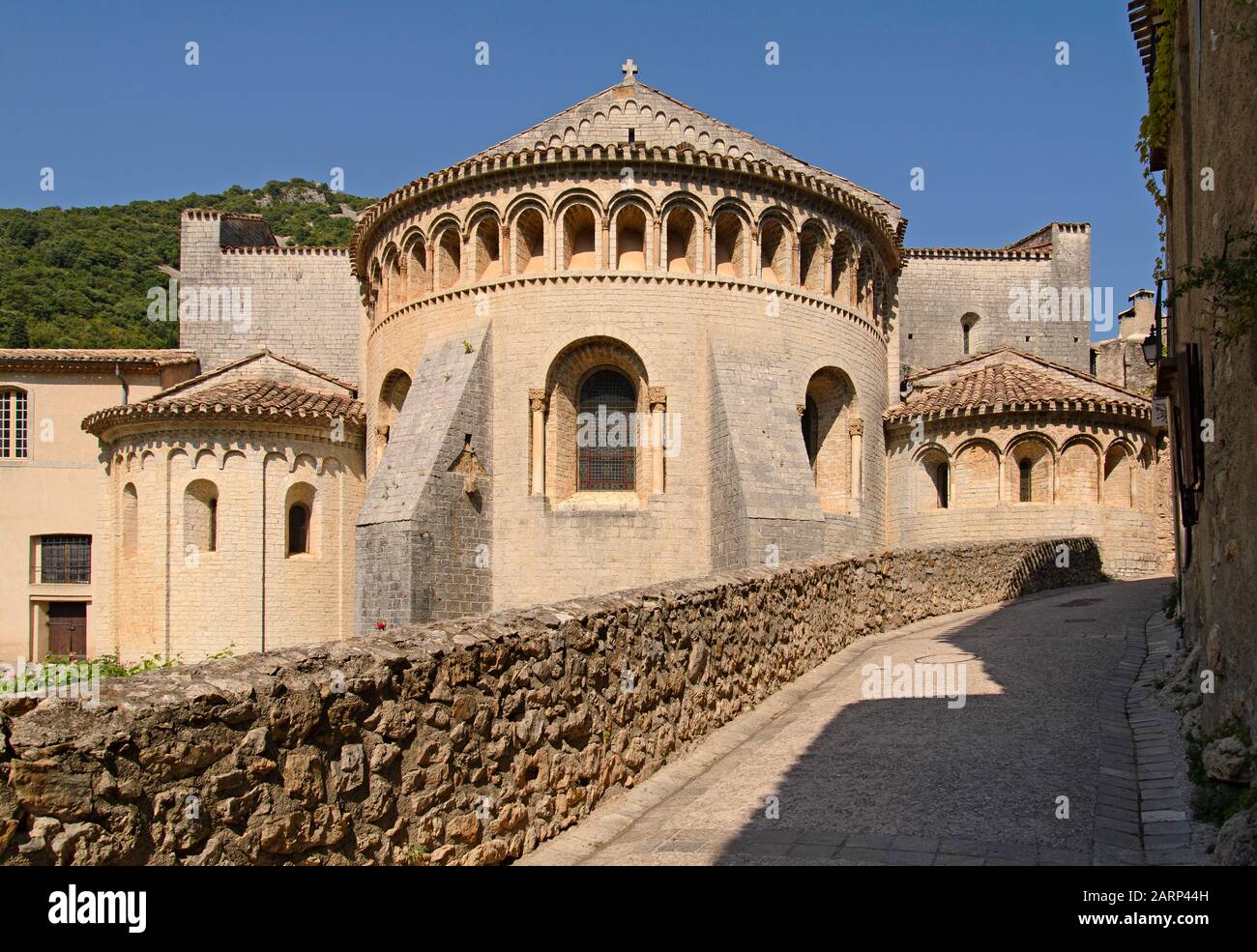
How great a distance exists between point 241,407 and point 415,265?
15.6ft

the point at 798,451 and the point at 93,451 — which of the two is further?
the point at 93,451

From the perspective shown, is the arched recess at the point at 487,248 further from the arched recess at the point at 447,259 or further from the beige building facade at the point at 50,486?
the beige building facade at the point at 50,486

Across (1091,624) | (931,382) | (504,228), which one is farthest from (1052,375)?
(504,228)

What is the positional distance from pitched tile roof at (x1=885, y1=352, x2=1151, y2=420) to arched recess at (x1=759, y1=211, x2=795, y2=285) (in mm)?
4930

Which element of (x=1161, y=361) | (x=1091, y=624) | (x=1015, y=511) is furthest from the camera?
(x=1015, y=511)

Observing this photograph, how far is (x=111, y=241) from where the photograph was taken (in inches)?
1996

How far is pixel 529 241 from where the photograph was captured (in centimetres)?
1998

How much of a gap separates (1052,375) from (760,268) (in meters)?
9.03

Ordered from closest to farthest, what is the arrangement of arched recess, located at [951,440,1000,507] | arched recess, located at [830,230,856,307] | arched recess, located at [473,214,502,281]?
arched recess, located at [473,214,502,281] → arched recess, located at [830,230,856,307] → arched recess, located at [951,440,1000,507]

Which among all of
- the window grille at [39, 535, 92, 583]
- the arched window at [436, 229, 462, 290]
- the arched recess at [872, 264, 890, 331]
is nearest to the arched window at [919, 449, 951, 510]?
the arched recess at [872, 264, 890, 331]

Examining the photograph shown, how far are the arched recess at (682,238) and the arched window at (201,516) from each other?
10.9m

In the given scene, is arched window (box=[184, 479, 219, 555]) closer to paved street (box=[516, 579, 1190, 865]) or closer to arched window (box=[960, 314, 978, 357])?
paved street (box=[516, 579, 1190, 865])

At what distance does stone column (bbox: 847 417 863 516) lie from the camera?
21.8 metres
